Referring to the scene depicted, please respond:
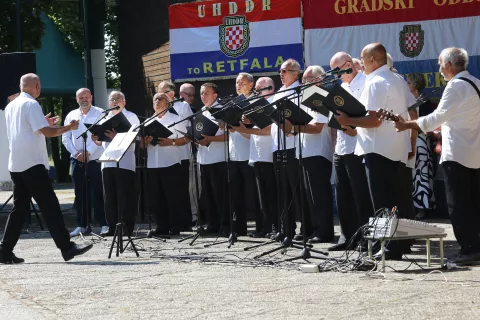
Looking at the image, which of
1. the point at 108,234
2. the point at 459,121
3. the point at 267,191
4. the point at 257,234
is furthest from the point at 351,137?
the point at 108,234

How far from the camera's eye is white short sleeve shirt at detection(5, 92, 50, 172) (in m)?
11.2

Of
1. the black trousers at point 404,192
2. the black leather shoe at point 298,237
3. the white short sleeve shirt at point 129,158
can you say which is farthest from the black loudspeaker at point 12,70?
the black trousers at point 404,192

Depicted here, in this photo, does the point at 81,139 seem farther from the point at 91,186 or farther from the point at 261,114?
the point at 261,114

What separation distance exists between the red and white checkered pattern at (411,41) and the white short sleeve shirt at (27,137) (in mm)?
7228

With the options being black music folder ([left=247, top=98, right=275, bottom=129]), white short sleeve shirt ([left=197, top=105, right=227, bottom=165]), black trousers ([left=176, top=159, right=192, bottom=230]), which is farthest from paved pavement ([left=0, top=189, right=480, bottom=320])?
black trousers ([left=176, top=159, right=192, bottom=230])

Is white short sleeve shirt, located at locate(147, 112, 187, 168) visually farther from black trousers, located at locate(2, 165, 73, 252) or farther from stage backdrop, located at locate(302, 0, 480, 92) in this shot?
stage backdrop, located at locate(302, 0, 480, 92)

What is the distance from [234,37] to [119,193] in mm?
5103

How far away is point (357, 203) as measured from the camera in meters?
10.7

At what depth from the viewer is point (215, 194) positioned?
46.1 feet

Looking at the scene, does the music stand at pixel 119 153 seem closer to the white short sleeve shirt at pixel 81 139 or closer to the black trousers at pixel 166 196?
the black trousers at pixel 166 196

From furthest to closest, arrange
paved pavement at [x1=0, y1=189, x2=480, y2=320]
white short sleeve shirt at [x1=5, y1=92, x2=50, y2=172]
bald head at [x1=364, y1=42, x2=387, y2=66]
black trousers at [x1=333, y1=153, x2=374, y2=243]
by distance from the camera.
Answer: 1. white short sleeve shirt at [x1=5, y1=92, x2=50, y2=172]
2. black trousers at [x1=333, y1=153, x2=374, y2=243]
3. bald head at [x1=364, y1=42, x2=387, y2=66]
4. paved pavement at [x1=0, y1=189, x2=480, y2=320]

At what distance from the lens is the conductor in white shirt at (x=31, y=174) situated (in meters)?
11.1

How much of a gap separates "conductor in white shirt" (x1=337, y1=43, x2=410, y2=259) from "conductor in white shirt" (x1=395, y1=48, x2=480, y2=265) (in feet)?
1.40

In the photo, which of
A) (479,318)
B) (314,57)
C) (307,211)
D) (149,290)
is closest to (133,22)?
(314,57)
